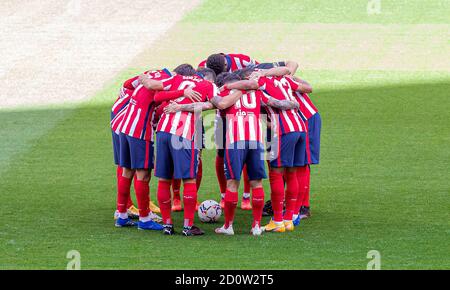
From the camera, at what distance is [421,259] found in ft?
30.9

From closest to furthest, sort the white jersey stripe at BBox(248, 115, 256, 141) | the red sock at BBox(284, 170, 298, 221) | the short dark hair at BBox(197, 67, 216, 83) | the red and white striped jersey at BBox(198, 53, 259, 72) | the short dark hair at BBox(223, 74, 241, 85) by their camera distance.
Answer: the white jersey stripe at BBox(248, 115, 256, 141) → the short dark hair at BBox(223, 74, 241, 85) → the short dark hair at BBox(197, 67, 216, 83) → the red sock at BBox(284, 170, 298, 221) → the red and white striped jersey at BBox(198, 53, 259, 72)

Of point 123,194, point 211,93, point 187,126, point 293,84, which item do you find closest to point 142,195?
point 123,194

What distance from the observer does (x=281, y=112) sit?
1082 cm

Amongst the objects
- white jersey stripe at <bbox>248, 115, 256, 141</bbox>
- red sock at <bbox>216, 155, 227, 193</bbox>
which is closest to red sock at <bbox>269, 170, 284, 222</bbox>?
white jersey stripe at <bbox>248, 115, 256, 141</bbox>

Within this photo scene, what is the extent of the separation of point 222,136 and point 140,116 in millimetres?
915

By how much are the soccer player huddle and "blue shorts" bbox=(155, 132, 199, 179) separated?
0.01m

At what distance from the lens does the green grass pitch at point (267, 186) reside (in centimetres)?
960

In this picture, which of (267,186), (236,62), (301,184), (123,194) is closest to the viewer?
(123,194)

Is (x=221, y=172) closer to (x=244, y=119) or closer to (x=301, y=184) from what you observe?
(x=301, y=184)

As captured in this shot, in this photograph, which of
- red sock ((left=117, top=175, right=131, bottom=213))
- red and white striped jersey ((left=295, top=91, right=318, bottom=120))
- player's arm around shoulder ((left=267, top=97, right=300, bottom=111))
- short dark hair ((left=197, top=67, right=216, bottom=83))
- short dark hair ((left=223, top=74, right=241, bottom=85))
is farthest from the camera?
red and white striped jersey ((left=295, top=91, right=318, bottom=120))

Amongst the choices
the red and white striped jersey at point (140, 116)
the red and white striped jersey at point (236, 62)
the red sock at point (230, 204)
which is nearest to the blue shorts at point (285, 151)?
the red sock at point (230, 204)

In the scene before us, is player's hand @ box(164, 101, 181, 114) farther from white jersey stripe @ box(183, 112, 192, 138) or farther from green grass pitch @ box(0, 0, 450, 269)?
green grass pitch @ box(0, 0, 450, 269)

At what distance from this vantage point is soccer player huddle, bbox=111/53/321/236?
1039 centimetres
